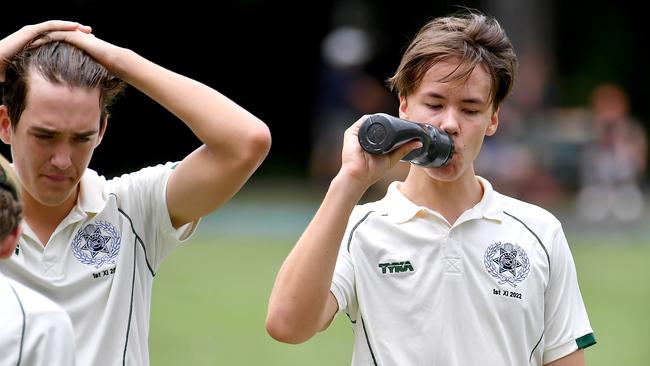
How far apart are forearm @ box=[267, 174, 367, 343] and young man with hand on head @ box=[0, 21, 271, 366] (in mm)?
467

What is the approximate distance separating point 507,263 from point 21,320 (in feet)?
6.01

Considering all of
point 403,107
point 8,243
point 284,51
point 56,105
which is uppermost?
point 284,51

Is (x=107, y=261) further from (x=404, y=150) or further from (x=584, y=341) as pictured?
(x=584, y=341)

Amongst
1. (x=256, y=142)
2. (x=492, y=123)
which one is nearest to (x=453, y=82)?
(x=492, y=123)

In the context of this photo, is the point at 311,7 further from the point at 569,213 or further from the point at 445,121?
the point at 445,121

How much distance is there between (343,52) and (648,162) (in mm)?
7353

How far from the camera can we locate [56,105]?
4227 millimetres

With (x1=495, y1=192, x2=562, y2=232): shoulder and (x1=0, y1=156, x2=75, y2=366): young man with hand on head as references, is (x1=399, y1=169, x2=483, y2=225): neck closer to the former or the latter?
(x1=495, y1=192, x2=562, y2=232): shoulder

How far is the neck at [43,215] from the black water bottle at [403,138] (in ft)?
3.67

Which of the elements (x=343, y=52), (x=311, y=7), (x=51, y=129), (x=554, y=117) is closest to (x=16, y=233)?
(x=51, y=129)

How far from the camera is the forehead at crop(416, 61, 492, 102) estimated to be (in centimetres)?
446

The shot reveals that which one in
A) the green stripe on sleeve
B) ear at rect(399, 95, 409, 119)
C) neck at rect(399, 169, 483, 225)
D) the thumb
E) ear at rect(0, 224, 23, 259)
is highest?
ear at rect(399, 95, 409, 119)

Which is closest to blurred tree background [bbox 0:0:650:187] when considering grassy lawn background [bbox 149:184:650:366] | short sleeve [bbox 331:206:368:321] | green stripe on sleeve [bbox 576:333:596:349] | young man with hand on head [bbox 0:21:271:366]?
grassy lawn background [bbox 149:184:650:366]

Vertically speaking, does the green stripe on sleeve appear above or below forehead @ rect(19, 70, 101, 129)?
below
